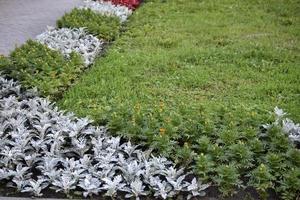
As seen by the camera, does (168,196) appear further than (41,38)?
No

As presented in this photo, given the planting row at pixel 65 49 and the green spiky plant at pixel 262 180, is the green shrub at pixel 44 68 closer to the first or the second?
the planting row at pixel 65 49

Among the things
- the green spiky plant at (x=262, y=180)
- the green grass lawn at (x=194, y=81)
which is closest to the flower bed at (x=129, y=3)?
the green grass lawn at (x=194, y=81)

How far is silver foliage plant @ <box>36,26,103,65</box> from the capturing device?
7244mm

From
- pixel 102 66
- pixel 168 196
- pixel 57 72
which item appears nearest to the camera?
pixel 168 196

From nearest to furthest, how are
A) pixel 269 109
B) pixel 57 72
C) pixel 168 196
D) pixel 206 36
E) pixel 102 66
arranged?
pixel 168 196 < pixel 269 109 < pixel 57 72 < pixel 102 66 < pixel 206 36

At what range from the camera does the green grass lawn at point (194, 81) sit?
15.6ft

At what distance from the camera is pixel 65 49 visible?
729 centimetres

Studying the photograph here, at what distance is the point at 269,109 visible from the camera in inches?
217

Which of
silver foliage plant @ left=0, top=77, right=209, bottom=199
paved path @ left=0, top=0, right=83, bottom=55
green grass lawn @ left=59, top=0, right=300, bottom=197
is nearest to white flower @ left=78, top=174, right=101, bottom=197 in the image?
silver foliage plant @ left=0, top=77, right=209, bottom=199

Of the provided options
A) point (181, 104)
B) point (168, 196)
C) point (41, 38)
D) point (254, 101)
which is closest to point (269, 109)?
point (254, 101)

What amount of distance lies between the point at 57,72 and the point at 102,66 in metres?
0.78

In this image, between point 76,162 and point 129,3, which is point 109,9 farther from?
point 76,162

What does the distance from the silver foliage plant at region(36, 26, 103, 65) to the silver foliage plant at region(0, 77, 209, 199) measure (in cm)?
226

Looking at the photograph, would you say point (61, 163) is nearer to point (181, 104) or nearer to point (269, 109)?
point (181, 104)
